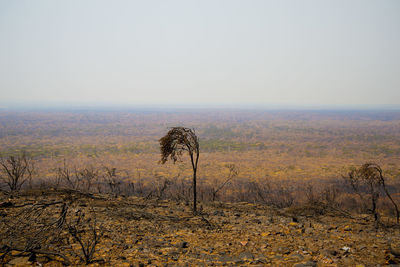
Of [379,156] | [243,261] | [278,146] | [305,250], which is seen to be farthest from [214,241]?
[278,146]

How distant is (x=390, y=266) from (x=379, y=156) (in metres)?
43.4

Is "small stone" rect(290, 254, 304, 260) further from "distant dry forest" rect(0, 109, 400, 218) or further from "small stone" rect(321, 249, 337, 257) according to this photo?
"distant dry forest" rect(0, 109, 400, 218)

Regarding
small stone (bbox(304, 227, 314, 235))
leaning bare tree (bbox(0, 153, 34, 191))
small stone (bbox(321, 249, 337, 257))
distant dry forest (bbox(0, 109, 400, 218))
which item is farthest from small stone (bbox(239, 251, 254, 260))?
distant dry forest (bbox(0, 109, 400, 218))

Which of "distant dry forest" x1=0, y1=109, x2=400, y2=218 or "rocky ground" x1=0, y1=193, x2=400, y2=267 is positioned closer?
"rocky ground" x1=0, y1=193, x2=400, y2=267

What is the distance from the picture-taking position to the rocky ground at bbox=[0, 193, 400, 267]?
16.6 ft

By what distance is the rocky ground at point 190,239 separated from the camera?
505 centimetres

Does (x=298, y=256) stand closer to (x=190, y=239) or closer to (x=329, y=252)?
(x=329, y=252)

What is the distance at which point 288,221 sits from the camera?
8.48 meters

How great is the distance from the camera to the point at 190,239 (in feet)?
22.3

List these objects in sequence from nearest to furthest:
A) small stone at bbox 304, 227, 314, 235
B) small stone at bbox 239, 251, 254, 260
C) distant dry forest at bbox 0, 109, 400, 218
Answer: small stone at bbox 239, 251, 254, 260
small stone at bbox 304, 227, 314, 235
distant dry forest at bbox 0, 109, 400, 218

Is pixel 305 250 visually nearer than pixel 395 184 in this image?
Result: Yes

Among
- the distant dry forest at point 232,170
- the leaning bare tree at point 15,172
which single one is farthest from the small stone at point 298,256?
the leaning bare tree at point 15,172

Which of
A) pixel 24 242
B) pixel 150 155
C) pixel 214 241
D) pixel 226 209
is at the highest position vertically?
pixel 24 242

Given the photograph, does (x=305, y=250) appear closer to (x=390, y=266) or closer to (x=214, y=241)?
(x=390, y=266)
